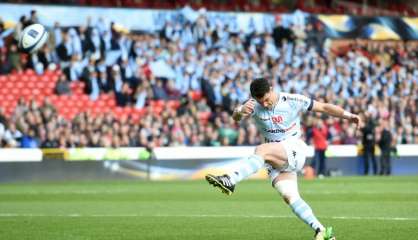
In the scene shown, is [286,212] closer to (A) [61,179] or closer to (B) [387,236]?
(B) [387,236]

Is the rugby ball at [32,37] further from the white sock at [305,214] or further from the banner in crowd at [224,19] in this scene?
the banner in crowd at [224,19]

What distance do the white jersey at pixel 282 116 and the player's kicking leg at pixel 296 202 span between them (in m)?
0.46

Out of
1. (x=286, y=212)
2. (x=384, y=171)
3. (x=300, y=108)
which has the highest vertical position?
(x=300, y=108)

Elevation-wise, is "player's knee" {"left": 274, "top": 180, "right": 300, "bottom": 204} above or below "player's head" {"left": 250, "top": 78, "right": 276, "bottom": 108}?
below

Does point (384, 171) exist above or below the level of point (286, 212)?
below

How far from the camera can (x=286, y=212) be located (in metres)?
17.2

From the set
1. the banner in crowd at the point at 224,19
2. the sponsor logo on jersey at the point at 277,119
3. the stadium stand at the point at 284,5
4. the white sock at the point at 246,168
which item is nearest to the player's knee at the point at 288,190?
the white sock at the point at 246,168

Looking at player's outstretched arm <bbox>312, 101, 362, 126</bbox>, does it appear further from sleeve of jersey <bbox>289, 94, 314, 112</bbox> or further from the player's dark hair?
the player's dark hair

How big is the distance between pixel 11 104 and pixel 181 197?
12.4 m

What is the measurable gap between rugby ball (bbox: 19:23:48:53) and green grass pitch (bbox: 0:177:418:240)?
10.7 ft

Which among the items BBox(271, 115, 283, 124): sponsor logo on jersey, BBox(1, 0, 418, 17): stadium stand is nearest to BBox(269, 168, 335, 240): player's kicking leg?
BBox(271, 115, 283, 124): sponsor logo on jersey

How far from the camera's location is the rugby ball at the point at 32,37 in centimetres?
2211

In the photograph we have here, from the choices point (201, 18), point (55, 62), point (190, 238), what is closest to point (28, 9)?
point (55, 62)

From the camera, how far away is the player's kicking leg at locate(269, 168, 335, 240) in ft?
37.9
